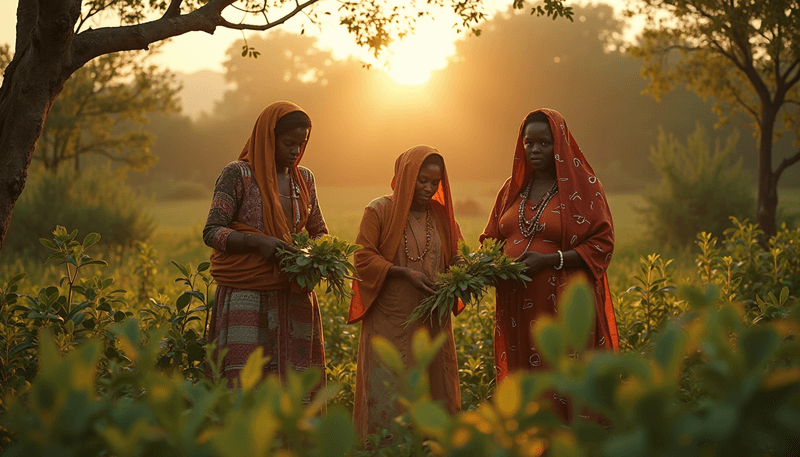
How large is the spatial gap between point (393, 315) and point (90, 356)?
8.66 ft

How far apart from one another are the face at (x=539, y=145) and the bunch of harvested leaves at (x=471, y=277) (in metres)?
0.53

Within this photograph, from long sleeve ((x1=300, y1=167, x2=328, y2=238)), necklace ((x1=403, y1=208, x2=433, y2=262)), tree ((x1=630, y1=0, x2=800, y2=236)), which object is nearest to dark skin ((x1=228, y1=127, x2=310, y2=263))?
long sleeve ((x1=300, y1=167, x2=328, y2=238))

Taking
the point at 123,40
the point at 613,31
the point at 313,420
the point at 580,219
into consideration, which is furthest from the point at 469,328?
the point at 613,31

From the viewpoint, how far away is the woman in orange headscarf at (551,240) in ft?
10.9

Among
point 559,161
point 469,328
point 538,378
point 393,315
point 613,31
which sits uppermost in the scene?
point 613,31

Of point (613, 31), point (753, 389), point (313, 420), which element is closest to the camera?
point (753, 389)

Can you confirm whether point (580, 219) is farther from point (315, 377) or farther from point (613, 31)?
point (613, 31)

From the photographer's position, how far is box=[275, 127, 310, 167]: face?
3.28 meters

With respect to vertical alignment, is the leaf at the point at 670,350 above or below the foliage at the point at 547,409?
above

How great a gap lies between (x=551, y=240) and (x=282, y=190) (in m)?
1.45

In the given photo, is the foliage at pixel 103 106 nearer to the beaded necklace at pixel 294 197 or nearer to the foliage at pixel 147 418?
the beaded necklace at pixel 294 197

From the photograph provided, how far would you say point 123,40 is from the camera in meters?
3.63

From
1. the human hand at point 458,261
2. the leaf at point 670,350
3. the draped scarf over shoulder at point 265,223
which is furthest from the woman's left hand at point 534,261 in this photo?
the leaf at point 670,350

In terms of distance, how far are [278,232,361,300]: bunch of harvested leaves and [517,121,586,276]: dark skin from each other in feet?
2.98
